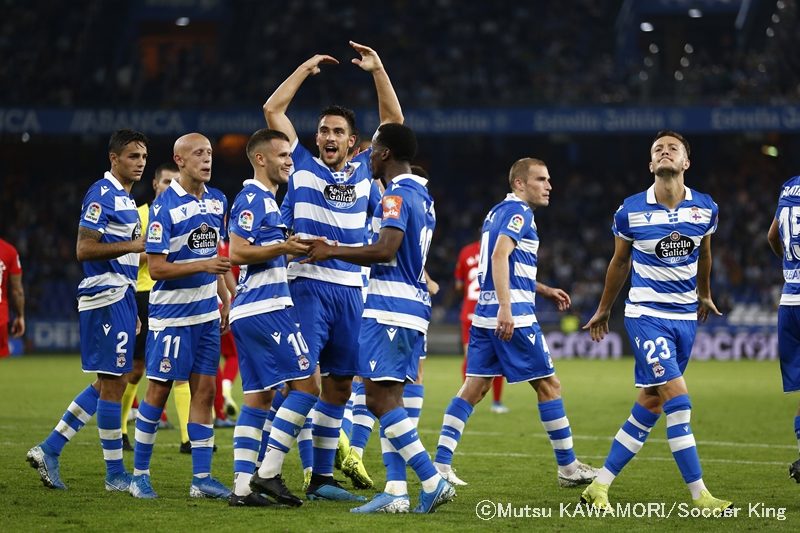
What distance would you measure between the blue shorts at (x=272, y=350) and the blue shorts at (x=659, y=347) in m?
2.19

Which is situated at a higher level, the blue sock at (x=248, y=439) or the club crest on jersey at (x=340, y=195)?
the club crest on jersey at (x=340, y=195)

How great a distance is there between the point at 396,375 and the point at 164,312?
186 cm

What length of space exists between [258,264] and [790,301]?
3865 millimetres

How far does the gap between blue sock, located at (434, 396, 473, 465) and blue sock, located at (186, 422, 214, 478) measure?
71.3 inches

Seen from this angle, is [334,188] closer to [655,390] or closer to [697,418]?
[655,390]

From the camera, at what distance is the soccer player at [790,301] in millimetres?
7992

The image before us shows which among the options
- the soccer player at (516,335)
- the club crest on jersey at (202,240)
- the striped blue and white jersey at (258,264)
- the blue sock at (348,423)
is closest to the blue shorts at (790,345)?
the soccer player at (516,335)

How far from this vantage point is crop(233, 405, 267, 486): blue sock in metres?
7.14

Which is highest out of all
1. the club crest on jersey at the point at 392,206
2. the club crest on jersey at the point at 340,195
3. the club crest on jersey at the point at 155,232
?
the club crest on jersey at the point at 340,195

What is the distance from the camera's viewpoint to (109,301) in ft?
27.2

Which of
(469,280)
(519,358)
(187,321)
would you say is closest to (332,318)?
(187,321)

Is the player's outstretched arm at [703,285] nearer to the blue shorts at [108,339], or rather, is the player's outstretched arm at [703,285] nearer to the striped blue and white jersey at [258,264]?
the striped blue and white jersey at [258,264]

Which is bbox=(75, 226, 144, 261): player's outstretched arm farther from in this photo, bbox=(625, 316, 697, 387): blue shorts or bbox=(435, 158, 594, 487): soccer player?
bbox=(625, 316, 697, 387): blue shorts

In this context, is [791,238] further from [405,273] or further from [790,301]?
[405,273]
